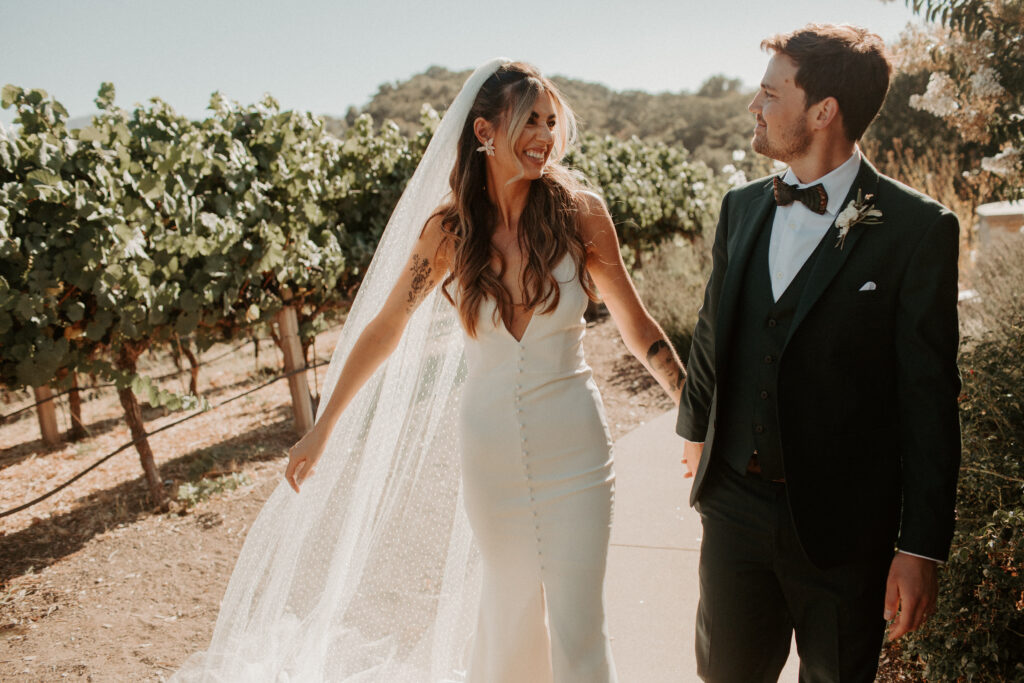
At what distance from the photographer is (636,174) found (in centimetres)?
1117

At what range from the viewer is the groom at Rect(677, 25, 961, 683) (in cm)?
163

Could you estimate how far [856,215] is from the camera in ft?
5.55

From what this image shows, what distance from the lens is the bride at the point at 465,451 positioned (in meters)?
2.28

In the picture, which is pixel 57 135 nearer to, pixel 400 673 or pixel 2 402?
pixel 400 673

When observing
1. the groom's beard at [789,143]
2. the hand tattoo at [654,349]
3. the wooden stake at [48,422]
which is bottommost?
the wooden stake at [48,422]

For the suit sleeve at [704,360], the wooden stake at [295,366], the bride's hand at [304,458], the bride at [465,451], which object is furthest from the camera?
the wooden stake at [295,366]

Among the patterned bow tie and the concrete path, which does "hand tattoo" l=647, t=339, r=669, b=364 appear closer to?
the patterned bow tie

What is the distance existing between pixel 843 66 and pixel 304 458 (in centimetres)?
192

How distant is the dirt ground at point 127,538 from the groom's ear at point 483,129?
8.37 ft

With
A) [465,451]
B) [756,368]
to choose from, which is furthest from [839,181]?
[465,451]

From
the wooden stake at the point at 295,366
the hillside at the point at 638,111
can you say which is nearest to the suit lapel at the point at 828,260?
the wooden stake at the point at 295,366

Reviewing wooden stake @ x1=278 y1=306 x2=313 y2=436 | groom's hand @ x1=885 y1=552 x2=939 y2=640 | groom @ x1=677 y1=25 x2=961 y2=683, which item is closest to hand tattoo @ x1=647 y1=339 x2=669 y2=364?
groom @ x1=677 y1=25 x2=961 y2=683

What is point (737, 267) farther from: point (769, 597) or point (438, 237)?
point (438, 237)

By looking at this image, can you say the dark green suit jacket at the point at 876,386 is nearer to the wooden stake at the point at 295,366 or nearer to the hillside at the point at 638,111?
the wooden stake at the point at 295,366
